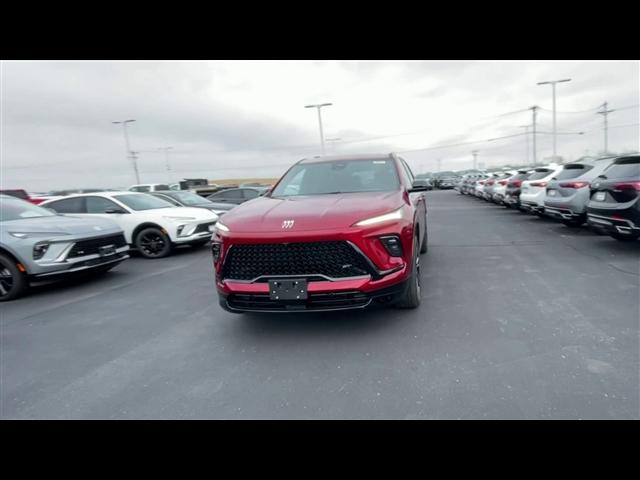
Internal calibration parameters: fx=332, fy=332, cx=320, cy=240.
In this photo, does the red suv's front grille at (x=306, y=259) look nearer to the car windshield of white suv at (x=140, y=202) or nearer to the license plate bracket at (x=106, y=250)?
the license plate bracket at (x=106, y=250)

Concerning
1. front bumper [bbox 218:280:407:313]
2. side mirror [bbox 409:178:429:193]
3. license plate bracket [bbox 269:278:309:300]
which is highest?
side mirror [bbox 409:178:429:193]

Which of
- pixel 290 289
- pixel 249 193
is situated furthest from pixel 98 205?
pixel 290 289

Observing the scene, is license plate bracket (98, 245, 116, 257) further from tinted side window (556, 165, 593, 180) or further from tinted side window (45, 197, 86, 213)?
tinted side window (556, 165, 593, 180)

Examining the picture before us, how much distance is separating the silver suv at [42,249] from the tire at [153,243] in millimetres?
→ 1919

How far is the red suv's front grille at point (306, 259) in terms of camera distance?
2.85 metres

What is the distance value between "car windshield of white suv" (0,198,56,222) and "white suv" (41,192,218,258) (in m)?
1.45

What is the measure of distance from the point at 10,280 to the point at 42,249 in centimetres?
72

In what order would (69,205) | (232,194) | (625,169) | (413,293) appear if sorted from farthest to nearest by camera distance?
(232,194)
(69,205)
(625,169)
(413,293)

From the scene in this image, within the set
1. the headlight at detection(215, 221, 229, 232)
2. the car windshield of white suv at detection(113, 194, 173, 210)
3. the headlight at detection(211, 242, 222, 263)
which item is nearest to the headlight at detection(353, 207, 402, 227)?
the headlight at detection(215, 221, 229, 232)

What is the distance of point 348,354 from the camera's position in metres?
2.85

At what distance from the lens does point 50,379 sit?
→ 9.08 feet

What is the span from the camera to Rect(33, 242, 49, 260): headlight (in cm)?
498

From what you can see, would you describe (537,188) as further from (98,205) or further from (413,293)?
(98,205)
